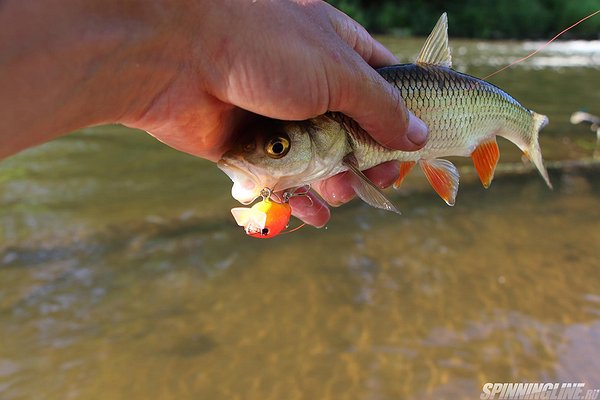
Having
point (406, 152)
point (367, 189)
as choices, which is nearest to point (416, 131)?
point (406, 152)

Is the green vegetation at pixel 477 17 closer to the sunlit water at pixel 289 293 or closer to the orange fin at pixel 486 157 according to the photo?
the sunlit water at pixel 289 293

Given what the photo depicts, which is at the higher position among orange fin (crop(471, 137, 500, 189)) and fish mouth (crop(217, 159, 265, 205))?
fish mouth (crop(217, 159, 265, 205))

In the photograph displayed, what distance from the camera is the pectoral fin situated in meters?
2.32

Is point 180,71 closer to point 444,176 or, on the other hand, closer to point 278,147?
point 278,147

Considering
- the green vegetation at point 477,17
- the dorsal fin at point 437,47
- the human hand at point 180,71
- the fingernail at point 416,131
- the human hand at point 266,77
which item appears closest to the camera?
the human hand at point 180,71

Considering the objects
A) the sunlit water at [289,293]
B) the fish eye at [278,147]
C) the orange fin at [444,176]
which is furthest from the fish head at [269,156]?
the sunlit water at [289,293]

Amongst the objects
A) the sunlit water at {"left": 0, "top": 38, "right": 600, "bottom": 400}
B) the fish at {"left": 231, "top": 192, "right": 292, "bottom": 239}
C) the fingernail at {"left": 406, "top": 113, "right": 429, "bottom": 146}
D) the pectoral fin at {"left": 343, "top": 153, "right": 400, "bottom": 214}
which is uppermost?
the fingernail at {"left": 406, "top": 113, "right": 429, "bottom": 146}

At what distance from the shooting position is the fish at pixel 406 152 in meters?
2.18

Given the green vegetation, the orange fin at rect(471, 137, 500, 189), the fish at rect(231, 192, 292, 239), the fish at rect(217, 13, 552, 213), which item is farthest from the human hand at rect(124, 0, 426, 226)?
the green vegetation

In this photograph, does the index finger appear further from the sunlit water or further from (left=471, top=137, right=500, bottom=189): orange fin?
the sunlit water

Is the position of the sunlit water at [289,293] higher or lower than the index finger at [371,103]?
lower

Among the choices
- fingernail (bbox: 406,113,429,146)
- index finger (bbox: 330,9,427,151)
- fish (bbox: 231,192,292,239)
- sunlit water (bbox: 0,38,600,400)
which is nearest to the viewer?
index finger (bbox: 330,9,427,151)

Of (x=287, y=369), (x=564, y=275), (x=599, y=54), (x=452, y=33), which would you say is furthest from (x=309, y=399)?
(x=452, y=33)

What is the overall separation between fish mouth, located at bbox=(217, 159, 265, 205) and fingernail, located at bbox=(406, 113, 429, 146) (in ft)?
2.55
